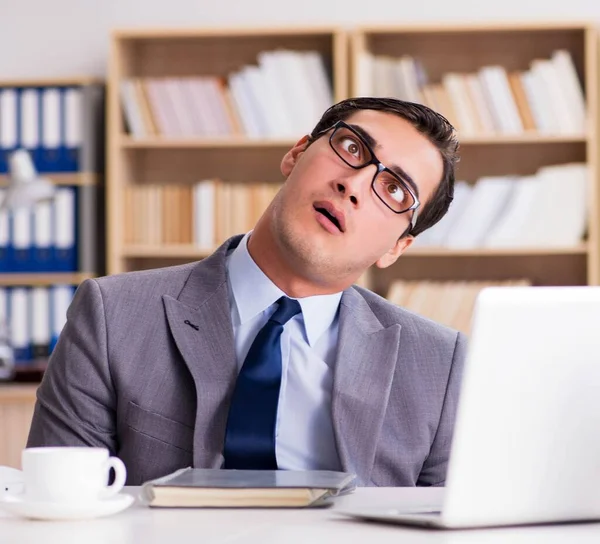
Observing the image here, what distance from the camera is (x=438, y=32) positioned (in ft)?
13.7

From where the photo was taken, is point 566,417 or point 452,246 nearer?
point 566,417

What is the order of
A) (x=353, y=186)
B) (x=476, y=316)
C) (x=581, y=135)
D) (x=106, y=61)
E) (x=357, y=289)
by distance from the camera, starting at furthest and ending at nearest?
(x=106, y=61) < (x=581, y=135) < (x=357, y=289) < (x=353, y=186) < (x=476, y=316)

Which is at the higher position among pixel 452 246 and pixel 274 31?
pixel 274 31

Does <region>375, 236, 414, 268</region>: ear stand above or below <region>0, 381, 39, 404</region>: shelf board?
above

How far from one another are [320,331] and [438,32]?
2.84m

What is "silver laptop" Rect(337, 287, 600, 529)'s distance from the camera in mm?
883

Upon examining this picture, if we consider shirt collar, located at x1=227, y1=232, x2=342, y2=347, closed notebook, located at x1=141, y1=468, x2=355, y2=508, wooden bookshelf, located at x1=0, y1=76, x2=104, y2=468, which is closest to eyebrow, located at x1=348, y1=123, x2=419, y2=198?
shirt collar, located at x1=227, y1=232, x2=342, y2=347

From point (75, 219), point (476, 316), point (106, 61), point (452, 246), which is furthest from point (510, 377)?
point (106, 61)

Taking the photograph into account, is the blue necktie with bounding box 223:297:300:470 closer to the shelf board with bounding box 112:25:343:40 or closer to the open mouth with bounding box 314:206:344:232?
the open mouth with bounding box 314:206:344:232

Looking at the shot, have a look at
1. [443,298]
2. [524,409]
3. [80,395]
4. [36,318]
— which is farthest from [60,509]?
[36,318]

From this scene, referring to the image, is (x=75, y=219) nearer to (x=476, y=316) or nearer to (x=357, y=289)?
(x=357, y=289)

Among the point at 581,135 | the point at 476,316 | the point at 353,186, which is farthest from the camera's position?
the point at 581,135

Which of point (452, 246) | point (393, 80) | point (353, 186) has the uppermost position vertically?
point (393, 80)

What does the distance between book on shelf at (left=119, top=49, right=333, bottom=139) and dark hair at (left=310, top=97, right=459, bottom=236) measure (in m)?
2.46
